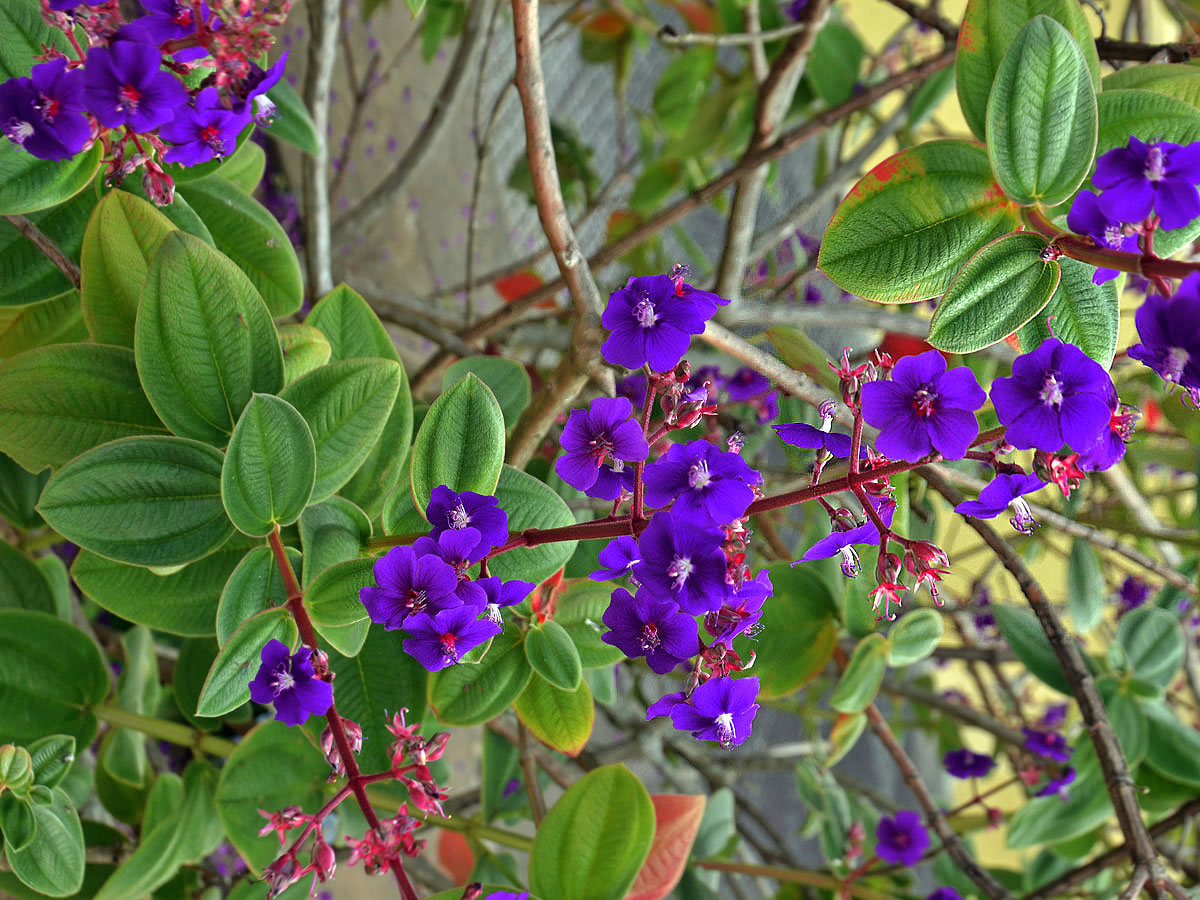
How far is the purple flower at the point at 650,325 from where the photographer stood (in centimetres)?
49

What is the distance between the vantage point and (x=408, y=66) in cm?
216

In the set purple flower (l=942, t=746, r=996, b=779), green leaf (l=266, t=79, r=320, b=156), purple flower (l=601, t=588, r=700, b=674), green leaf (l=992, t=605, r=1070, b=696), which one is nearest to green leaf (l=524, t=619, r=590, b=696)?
purple flower (l=601, t=588, r=700, b=674)

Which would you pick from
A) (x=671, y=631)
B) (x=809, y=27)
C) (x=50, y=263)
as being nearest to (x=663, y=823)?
(x=671, y=631)

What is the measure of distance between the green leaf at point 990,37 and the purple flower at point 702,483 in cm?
33

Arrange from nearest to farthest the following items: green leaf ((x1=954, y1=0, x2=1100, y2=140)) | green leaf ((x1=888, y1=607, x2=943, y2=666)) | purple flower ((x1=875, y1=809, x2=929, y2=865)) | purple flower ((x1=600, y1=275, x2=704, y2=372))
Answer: purple flower ((x1=600, y1=275, x2=704, y2=372))
green leaf ((x1=954, y1=0, x2=1100, y2=140))
green leaf ((x1=888, y1=607, x2=943, y2=666))
purple flower ((x1=875, y1=809, x2=929, y2=865))

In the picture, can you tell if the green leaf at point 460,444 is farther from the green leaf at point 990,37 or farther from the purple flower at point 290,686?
the green leaf at point 990,37

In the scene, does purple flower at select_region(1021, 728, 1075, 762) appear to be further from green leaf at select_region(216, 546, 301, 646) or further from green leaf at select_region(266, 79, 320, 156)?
green leaf at select_region(266, 79, 320, 156)

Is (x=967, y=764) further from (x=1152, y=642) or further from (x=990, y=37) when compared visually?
(x=990, y=37)

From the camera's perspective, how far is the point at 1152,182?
44cm

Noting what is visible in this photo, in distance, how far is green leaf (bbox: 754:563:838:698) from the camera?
0.92m

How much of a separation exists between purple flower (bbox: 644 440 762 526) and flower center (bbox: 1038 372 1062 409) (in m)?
0.14

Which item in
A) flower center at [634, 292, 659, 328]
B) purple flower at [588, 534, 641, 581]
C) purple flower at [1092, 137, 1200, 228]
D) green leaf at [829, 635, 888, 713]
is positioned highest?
purple flower at [1092, 137, 1200, 228]

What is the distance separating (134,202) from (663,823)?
2.10 feet

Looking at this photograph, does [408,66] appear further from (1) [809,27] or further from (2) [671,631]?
(2) [671,631]
